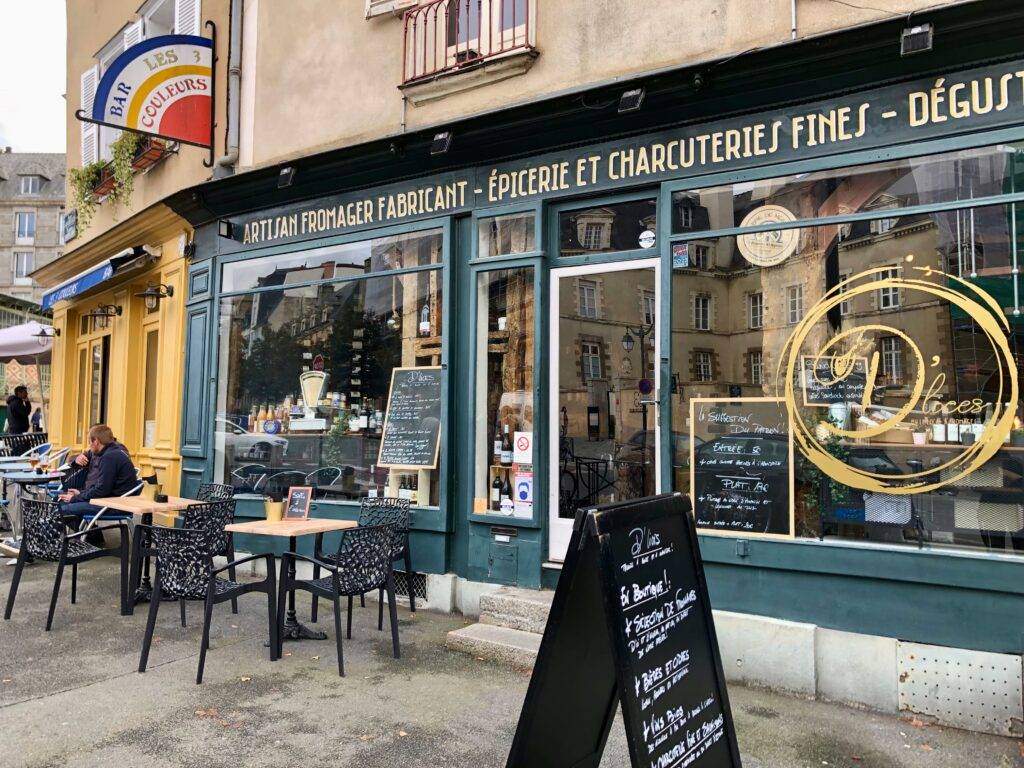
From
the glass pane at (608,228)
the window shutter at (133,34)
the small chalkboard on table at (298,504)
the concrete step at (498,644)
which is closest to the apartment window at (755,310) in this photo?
the glass pane at (608,228)

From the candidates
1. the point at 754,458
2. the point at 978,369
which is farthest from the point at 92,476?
the point at 978,369

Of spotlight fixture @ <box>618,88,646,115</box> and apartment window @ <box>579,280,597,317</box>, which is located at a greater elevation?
spotlight fixture @ <box>618,88,646,115</box>

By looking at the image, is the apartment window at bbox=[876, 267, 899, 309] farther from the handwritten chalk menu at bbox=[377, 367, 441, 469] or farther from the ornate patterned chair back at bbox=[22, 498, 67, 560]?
the ornate patterned chair back at bbox=[22, 498, 67, 560]

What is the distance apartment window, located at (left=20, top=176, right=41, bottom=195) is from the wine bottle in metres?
65.8

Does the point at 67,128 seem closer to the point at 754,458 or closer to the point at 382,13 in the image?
the point at 382,13

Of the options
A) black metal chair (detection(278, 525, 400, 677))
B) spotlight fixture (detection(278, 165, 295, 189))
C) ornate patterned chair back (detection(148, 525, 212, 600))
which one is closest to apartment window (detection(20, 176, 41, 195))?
spotlight fixture (detection(278, 165, 295, 189))

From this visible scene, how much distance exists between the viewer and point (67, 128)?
12.9m

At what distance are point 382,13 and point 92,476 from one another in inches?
204

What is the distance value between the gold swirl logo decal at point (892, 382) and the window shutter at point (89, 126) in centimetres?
1110

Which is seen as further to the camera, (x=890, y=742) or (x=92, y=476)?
(x=92, y=476)

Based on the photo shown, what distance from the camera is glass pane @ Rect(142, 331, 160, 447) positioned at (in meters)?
10.2

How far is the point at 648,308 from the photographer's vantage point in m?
6.07

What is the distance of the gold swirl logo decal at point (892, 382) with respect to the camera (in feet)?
15.1

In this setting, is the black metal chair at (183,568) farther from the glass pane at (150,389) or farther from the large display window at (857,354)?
the glass pane at (150,389)
